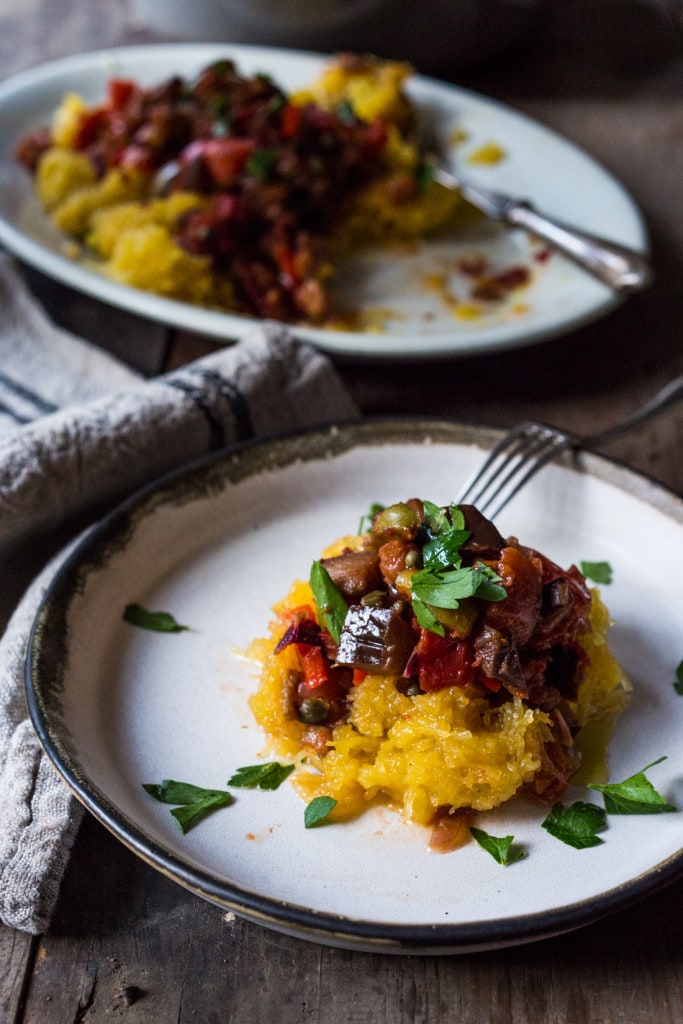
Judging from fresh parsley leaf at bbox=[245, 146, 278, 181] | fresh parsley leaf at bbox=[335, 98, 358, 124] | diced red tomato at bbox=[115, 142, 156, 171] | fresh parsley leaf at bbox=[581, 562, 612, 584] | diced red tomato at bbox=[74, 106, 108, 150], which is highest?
fresh parsley leaf at bbox=[335, 98, 358, 124]

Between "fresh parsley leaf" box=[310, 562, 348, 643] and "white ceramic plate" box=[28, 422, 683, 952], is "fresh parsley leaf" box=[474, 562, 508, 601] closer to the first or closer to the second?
"fresh parsley leaf" box=[310, 562, 348, 643]

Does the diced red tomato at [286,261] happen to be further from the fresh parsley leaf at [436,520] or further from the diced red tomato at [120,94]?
the fresh parsley leaf at [436,520]

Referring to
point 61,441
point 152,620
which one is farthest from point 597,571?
point 61,441

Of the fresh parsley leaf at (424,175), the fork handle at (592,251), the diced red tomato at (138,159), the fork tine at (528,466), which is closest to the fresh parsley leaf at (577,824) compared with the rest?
the fork tine at (528,466)

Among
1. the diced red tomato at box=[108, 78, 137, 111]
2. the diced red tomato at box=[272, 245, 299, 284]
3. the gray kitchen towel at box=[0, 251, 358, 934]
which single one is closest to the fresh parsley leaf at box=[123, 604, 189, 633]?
the gray kitchen towel at box=[0, 251, 358, 934]

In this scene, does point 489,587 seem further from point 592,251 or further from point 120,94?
point 120,94
